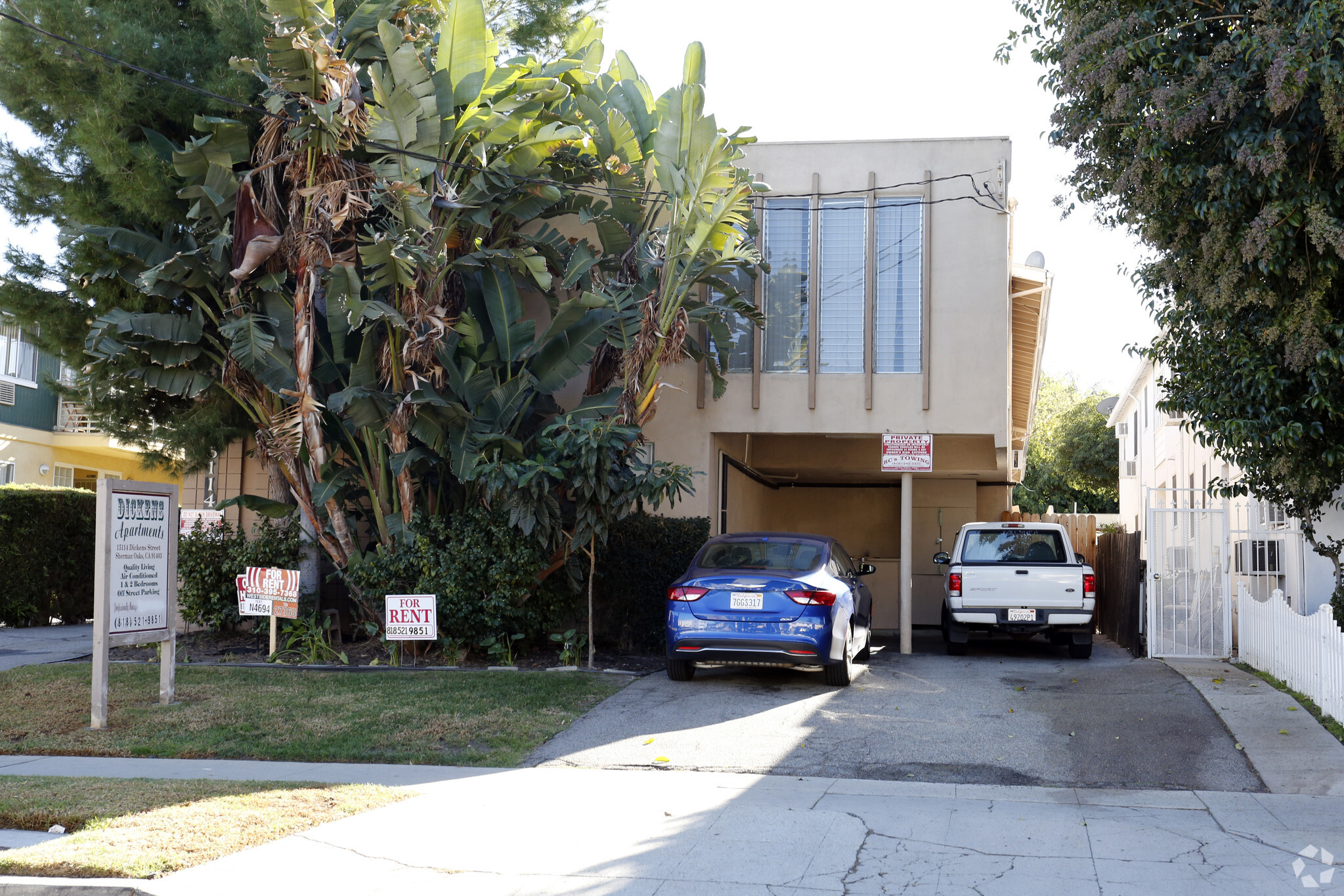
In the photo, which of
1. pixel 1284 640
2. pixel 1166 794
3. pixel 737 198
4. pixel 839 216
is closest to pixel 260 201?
pixel 737 198

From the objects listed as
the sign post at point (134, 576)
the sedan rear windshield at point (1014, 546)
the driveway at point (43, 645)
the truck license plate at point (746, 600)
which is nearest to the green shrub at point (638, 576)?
the truck license plate at point (746, 600)

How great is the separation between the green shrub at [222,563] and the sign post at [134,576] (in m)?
2.64

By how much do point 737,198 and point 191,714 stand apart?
7585 mm

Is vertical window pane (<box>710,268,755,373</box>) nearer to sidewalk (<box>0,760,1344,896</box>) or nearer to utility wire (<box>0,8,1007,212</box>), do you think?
utility wire (<box>0,8,1007,212</box>)

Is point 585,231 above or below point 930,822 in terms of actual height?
above

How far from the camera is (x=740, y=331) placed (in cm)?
1525

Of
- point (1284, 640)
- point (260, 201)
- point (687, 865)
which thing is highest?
point (260, 201)

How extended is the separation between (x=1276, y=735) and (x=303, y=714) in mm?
8161

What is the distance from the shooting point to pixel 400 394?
1175 cm

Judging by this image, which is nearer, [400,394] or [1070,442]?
→ [400,394]

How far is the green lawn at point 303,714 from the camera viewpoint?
864 cm

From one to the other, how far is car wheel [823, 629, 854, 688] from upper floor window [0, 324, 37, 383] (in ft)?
64.0

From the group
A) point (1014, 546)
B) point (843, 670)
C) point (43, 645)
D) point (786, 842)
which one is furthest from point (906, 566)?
point (43, 645)

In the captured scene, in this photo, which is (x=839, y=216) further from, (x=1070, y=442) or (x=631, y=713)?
(x=1070, y=442)
